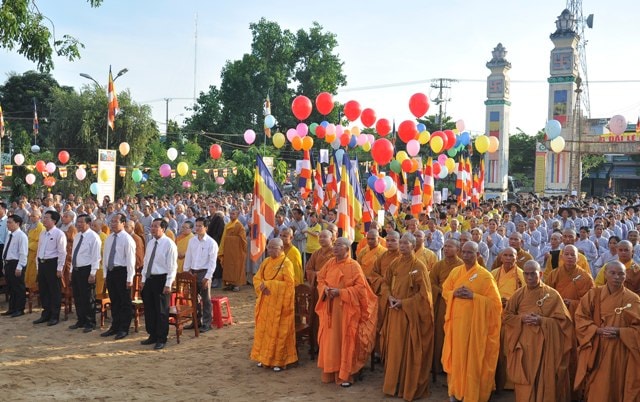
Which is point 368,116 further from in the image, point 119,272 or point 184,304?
point 119,272

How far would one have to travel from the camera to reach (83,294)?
9.48 meters

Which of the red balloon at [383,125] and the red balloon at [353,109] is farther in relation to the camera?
the red balloon at [383,125]

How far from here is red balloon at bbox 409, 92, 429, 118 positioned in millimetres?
14398

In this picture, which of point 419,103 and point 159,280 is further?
point 419,103

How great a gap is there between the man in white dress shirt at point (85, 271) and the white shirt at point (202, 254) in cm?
140

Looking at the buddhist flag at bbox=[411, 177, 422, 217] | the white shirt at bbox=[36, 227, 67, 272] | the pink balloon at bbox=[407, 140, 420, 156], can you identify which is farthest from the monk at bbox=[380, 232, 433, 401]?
the pink balloon at bbox=[407, 140, 420, 156]

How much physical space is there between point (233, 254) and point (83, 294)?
160 inches

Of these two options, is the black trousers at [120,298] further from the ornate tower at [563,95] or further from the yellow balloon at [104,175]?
the ornate tower at [563,95]

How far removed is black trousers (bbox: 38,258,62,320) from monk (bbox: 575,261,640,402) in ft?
25.9

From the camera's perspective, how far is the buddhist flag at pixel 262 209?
9.18 meters

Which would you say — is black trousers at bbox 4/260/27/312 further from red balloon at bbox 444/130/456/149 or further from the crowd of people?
red balloon at bbox 444/130/456/149

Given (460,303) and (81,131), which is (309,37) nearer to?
(81,131)

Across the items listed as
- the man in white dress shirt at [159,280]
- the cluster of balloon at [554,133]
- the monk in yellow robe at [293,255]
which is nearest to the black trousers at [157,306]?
the man in white dress shirt at [159,280]

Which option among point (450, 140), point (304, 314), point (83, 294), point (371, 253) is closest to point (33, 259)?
point (83, 294)
